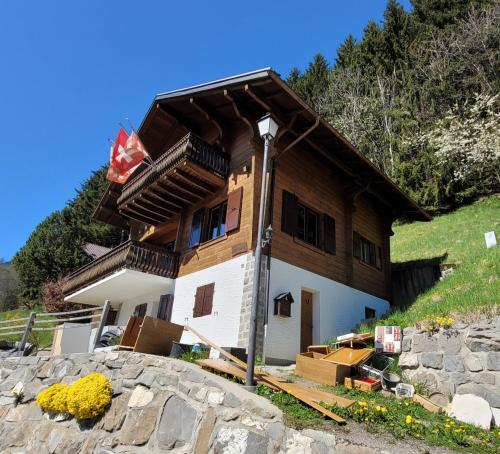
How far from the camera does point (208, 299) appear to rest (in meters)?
12.0

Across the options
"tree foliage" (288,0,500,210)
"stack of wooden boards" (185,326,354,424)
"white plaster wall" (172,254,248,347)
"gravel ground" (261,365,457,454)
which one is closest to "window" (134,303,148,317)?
"white plaster wall" (172,254,248,347)

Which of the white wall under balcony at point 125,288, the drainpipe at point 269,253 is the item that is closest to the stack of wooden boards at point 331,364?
the drainpipe at point 269,253

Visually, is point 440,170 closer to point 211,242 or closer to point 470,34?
point 470,34

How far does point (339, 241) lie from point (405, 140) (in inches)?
756

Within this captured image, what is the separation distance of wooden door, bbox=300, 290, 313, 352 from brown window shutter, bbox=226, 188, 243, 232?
318cm

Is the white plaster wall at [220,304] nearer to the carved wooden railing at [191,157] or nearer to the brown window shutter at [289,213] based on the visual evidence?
the brown window shutter at [289,213]

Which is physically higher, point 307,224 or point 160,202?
point 160,202

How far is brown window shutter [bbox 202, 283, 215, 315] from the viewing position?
11.8m

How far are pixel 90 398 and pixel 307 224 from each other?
29.4ft

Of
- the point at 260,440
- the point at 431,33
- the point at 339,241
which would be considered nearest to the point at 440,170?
the point at 431,33

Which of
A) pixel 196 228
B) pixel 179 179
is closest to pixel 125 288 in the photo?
pixel 196 228

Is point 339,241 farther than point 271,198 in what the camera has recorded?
Yes

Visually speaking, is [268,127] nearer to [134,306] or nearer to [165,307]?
[165,307]

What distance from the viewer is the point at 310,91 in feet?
134
